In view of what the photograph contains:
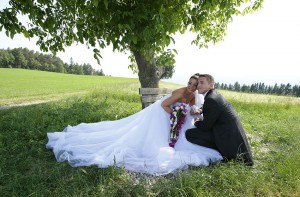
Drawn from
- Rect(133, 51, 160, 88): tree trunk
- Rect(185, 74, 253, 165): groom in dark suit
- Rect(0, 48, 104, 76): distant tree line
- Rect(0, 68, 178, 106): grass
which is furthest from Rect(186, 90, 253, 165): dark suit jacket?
Rect(0, 48, 104, 76): distant tree line

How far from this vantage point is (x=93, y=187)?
4.22 meters

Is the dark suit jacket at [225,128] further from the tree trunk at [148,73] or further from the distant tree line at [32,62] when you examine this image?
the distant tree line at [32,62]

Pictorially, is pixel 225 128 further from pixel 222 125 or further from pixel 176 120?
pixel 176 120

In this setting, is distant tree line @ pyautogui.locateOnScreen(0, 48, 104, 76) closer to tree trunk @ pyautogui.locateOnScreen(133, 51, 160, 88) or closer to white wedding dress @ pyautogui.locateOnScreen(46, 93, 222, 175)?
tree trunk @ pyautogui.locateOnScreen(133, 51, 160, 88)

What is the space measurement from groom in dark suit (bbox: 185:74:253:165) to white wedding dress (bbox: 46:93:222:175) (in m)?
0.34

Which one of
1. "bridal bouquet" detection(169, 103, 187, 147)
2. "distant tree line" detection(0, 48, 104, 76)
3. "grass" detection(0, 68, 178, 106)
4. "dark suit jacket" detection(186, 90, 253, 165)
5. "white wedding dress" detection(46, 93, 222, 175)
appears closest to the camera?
"white wedding dress" detection(46, 93, 222, 175)

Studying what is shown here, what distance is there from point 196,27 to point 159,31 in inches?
93.0

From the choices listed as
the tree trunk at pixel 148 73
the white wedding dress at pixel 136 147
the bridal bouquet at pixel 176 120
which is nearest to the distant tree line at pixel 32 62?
the tree trunk at pixel 148 73

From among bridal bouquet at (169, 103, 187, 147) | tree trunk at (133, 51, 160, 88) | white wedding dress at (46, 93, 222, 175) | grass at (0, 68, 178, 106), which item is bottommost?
grass at (0, 68, 178, 106)

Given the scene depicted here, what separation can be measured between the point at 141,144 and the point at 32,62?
9342cm

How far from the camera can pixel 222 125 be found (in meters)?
5.46

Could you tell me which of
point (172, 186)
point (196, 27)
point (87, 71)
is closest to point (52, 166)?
point (172, 186)

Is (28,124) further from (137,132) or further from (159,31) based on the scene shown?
(159,31)

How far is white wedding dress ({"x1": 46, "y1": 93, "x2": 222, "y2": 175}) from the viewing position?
5184mm
